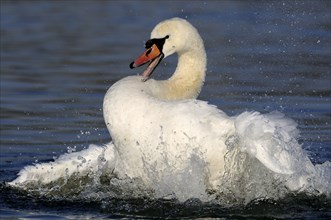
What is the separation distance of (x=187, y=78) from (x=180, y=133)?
89 cm

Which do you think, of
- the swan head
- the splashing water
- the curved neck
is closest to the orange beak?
the swan head

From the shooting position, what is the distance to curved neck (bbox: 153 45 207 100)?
31.0 ft

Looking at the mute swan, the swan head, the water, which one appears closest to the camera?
the mute swan

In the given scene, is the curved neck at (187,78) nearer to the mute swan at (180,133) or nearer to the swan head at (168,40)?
the swan head at (168,40)

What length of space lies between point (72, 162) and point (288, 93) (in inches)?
165

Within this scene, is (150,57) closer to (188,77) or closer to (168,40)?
(168,40)

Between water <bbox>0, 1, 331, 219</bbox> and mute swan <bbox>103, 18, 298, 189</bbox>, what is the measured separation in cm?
37


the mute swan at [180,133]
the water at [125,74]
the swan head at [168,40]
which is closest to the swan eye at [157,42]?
the swan head at [168,40]

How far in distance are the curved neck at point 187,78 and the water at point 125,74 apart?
2.87ft

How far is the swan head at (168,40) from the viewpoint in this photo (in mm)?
9422

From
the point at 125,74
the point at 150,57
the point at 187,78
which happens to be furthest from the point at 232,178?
the point at 125,74

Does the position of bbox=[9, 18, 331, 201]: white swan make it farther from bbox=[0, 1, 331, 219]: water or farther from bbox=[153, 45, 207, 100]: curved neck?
bbox=[0, 1, 331, 219]: water

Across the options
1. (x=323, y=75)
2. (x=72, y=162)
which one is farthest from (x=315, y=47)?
(x=72, y=162)

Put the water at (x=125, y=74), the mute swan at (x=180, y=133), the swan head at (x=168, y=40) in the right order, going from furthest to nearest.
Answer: the swan head at (x=168, y=40) < the water at (x=125, y=74) < the mute swan at (x=180, y=133)
